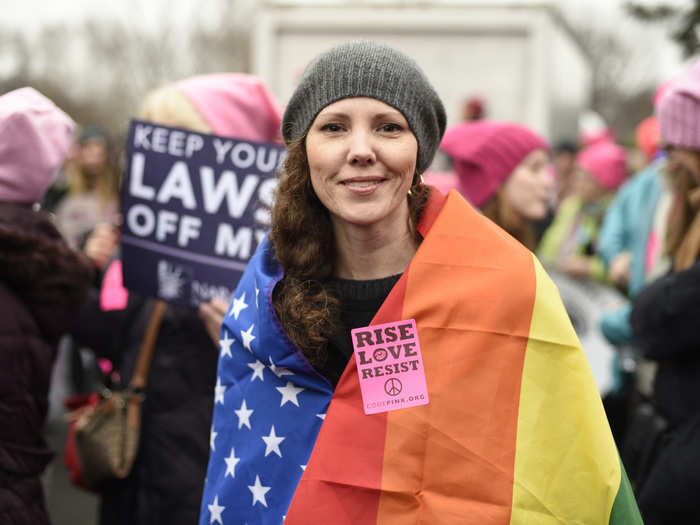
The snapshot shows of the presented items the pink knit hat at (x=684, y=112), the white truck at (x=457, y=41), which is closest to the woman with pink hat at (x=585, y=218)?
the white truck at (x=457, y=41)

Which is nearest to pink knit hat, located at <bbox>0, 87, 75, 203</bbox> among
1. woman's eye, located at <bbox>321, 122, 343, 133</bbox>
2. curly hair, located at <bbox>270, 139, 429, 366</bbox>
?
curly hair, located at <bbox>270, 139, 429, 366</bbox>

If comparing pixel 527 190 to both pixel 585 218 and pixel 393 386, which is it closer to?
pixel 393 386

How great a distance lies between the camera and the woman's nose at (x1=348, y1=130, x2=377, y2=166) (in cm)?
204

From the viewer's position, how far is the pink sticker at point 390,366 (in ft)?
6.33

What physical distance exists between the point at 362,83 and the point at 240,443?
1009 mm

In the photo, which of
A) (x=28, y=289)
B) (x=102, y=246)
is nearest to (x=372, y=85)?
(x=28, y=289)

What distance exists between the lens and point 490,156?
4.02 meters

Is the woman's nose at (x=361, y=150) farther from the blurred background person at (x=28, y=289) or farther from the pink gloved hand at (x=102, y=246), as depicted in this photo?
the pink gloved hand at (x=102, y=246)

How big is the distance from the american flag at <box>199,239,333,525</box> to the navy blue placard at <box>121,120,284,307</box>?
0.63 meters

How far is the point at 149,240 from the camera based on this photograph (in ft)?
9.98

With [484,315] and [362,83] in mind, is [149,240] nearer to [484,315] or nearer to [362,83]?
[362,83]

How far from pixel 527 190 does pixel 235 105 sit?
1.51 meters

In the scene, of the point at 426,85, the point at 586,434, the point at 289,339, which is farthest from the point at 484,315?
the point at 426,85

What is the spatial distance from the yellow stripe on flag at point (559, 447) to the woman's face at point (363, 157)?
0.51m
